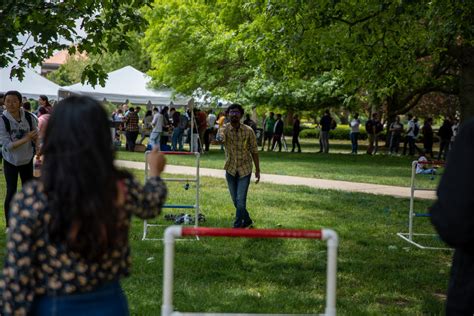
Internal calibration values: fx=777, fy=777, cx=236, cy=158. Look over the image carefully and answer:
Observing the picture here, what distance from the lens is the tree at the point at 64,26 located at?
941 cm

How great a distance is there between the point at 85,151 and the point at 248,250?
6.86m

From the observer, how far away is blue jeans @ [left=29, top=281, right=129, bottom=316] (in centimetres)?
287

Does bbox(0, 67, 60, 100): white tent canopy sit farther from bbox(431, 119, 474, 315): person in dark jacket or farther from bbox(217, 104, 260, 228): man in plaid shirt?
bbox(431, 119, 474, 315): person in dark jacket

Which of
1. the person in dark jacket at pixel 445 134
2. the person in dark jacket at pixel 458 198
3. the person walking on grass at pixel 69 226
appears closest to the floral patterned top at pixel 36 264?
the person walking on grass at pixel 69 226

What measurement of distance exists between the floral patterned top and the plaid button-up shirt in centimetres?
757

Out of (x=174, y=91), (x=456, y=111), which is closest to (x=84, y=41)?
(x=174, y=91)

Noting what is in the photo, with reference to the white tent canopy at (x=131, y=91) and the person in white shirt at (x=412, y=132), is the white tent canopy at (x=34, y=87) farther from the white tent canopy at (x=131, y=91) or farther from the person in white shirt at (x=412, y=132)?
the person in white shirt at (x=412, y=132)

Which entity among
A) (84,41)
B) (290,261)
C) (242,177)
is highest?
(84,41)

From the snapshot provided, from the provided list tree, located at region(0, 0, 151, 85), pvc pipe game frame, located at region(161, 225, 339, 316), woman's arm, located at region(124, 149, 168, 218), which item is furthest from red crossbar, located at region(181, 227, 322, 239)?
tree, located at region(0, 0, 151, 85)

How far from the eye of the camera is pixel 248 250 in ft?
31.1

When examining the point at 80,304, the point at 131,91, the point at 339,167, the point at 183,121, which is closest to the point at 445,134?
the point at 339,167

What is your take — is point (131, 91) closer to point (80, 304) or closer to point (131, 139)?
point (131, 139)

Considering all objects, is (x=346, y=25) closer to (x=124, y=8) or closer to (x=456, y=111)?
(x=124, y=8)

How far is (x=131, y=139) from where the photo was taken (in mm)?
Result: 30359
